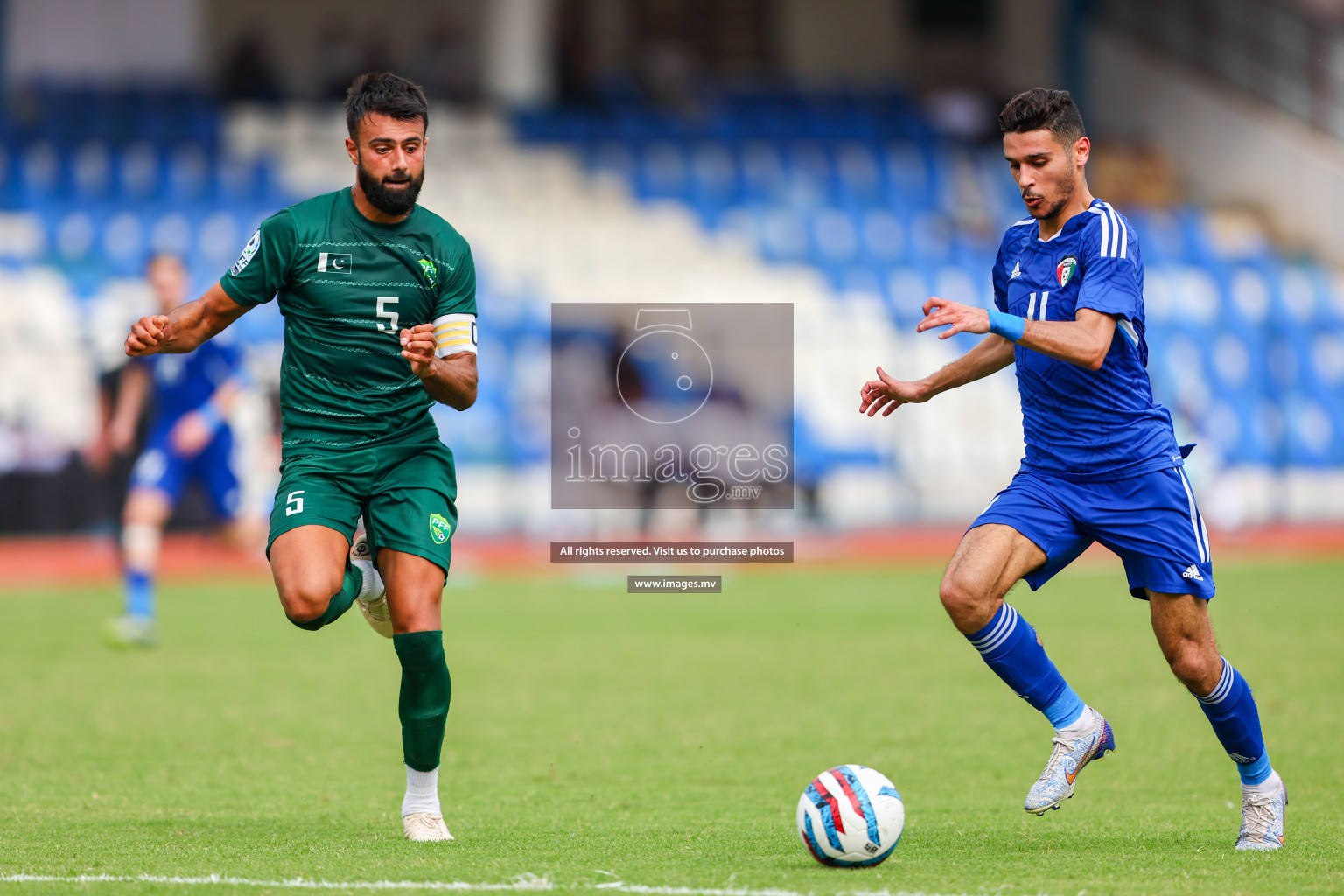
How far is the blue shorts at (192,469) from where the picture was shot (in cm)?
1088

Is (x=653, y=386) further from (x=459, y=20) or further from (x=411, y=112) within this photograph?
(x=411, y=112)

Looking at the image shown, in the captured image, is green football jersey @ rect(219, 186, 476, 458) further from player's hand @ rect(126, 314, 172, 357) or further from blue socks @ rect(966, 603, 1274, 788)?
blue socks @ rect(966, 603, 1274, 788)

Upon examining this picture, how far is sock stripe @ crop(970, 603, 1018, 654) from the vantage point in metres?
5.39

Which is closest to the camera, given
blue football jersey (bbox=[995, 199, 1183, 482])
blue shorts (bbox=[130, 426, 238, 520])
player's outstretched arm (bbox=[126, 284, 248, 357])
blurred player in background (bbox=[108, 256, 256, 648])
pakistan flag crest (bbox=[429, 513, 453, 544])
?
blue football jersey (bbox=[995, 199, 1183, 482])

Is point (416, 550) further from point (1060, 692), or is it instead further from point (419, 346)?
point (1060, 692)

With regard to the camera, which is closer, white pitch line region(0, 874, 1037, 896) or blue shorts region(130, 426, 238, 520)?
white pitch line region(0, 874, 1037, 896)

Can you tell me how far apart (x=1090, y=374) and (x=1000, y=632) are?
90cm

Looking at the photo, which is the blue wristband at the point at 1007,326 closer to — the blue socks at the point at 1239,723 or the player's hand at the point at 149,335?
the blue socks at the point at 1239,723

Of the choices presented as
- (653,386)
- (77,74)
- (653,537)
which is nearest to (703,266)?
(653,386)

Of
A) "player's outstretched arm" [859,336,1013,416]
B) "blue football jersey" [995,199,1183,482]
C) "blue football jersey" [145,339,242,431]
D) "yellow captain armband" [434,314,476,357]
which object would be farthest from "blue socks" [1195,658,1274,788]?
"blue football jersey" [145,339,242,431]

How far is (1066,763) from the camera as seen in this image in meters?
5.29

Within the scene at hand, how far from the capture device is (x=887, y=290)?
22672 millimetres

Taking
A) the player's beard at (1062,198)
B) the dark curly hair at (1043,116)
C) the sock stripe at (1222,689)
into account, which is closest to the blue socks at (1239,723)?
the sock stripe at (1222,689)

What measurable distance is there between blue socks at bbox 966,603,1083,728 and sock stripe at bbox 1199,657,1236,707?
0.41 meters
